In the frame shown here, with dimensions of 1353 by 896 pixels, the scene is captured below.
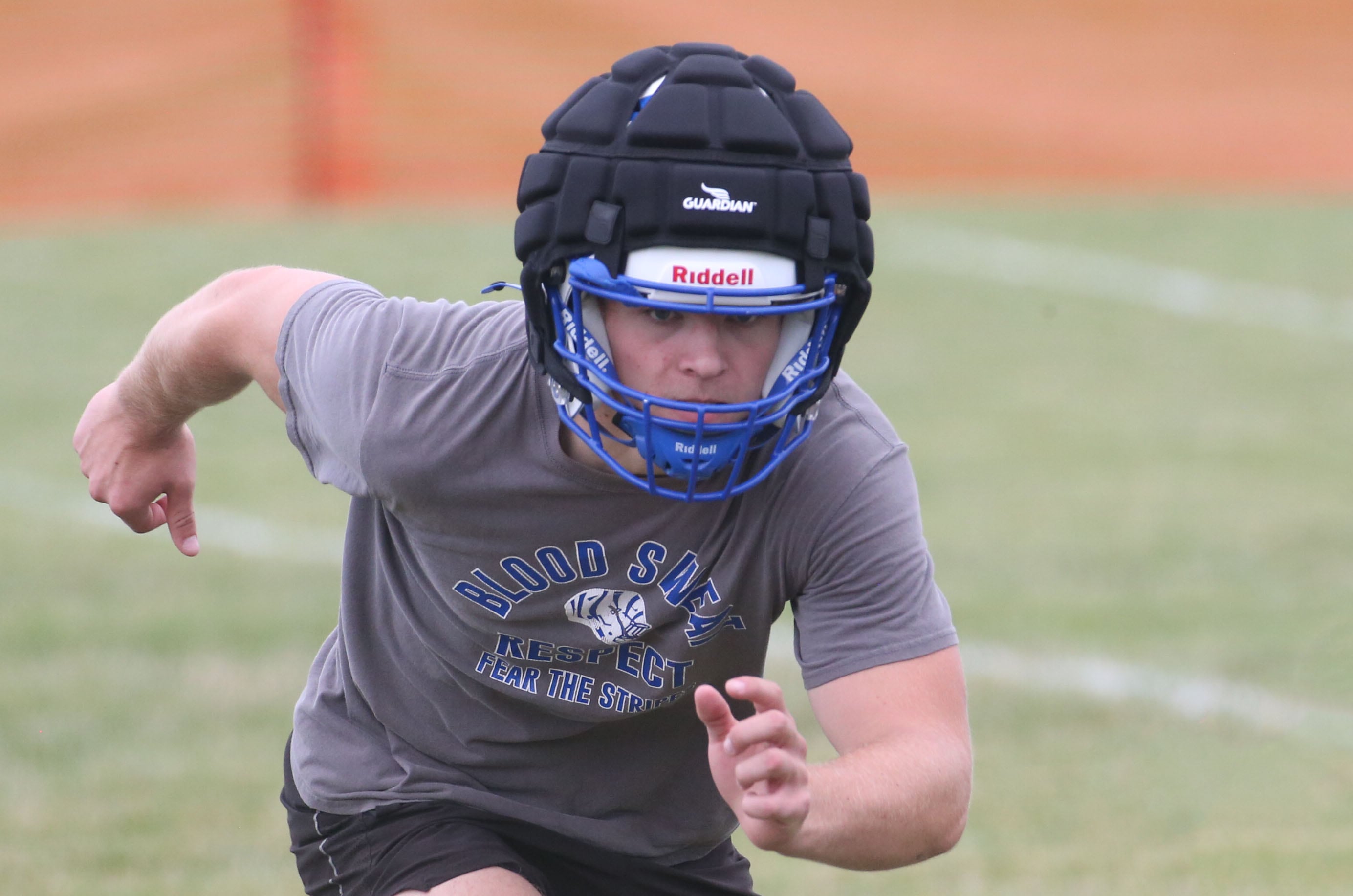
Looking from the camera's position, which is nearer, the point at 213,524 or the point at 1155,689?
the point at 1155,689

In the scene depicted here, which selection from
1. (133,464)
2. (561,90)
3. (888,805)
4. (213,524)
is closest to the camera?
(888,805)

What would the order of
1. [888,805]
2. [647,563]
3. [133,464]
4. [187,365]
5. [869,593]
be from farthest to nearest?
[133,464]
[187,365]
[647,563]
[869,593]
[888,805]

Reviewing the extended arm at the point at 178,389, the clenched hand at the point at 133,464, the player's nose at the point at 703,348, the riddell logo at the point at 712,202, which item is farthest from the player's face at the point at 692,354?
the clenched hand at the point at 133,464

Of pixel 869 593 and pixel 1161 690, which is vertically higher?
pixel 869 593

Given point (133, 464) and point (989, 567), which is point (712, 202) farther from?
point (989, 567)

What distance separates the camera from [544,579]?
346cm

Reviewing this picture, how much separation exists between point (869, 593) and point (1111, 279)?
11.8 meters

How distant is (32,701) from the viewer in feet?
22.8

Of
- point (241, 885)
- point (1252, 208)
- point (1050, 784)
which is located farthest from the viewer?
point (1252, 208)

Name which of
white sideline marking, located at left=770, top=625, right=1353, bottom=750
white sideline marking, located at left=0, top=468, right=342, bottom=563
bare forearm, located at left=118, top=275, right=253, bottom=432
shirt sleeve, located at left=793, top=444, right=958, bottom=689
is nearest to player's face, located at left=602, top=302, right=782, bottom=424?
shirt sleeve, located at left=793, top=444, right=958, bottom=689

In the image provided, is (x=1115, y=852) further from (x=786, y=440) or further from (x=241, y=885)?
(x=786, y=440)

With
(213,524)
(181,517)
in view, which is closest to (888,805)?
(181,517)

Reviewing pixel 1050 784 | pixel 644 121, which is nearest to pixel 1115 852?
pixel 1050 784

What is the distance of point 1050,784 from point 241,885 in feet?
8.60
